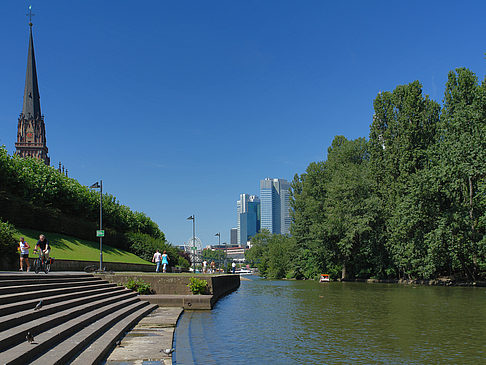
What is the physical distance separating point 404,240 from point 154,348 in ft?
148

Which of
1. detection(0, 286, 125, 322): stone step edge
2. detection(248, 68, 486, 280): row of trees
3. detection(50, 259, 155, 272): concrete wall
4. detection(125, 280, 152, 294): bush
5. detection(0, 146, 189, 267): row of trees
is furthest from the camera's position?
detection(248, 68, 486, 280): row of trees

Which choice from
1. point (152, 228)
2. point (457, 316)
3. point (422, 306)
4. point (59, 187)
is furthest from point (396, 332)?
point (152, 228)

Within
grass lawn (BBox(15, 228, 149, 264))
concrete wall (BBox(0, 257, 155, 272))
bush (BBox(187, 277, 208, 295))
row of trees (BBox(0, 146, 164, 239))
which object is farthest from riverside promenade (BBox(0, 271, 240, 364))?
row of trees (BBox(0, 146, 164, 239))

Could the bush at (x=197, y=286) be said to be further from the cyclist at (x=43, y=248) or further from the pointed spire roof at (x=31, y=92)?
the pointed spire roof at (x=31, y=92)

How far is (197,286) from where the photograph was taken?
86.5 ft

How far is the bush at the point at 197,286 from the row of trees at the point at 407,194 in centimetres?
2677

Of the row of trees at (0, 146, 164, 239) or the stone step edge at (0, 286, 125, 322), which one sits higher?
the row of trees at (0, 146, 164, 239)

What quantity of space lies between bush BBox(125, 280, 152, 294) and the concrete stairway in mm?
4809

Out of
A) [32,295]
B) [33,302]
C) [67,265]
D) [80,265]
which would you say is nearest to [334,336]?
[33,302]

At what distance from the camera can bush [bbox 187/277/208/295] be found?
86.1 feet

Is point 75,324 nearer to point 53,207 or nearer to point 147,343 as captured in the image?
point 147,343

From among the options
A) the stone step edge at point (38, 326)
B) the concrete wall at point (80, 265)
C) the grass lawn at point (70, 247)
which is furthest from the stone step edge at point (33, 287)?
the grass lawn at point (70, 247)

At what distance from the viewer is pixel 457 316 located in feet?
68.5

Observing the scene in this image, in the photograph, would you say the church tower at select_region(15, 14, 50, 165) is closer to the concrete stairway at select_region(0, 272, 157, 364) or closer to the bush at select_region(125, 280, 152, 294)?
the bush at select_region(125, 280, 152, 294)
